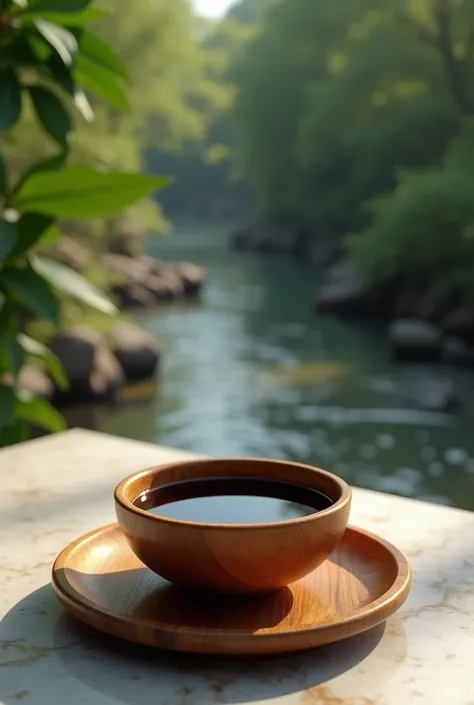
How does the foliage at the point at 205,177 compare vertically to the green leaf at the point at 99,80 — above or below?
below

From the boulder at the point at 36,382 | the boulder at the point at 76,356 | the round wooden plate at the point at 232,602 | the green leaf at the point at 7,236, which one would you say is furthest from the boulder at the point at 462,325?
the round wooden plate at the point at 232,602

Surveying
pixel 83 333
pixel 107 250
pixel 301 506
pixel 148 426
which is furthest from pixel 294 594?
pixel 107 250

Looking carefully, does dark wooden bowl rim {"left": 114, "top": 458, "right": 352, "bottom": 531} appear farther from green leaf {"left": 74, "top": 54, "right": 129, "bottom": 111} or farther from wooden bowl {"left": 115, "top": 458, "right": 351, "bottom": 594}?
green leaf {"left": 74, "top": 54, "right": 129, "bottom": 111}

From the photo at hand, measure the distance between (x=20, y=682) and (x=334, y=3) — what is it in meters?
15.4

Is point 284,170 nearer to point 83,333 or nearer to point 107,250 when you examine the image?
point 107,250

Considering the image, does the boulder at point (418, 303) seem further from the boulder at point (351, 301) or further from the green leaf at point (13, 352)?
the green leaf at point (13, 352)

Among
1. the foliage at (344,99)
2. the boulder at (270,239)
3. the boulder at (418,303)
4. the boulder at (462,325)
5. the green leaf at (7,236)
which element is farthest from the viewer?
the boulder at (270,239)

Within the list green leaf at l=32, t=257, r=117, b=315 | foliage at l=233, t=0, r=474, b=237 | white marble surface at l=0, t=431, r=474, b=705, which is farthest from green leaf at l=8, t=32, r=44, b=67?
foliage at l=233, t=0, r=474, b=237

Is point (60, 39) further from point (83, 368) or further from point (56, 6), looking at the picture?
point (83, 368)

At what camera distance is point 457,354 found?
7.39 m

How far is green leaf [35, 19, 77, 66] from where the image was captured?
1.20 m

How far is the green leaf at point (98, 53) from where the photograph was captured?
1.29 m

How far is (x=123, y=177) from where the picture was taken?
3.79 feet

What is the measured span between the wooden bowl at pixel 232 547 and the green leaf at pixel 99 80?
32.9 inches
